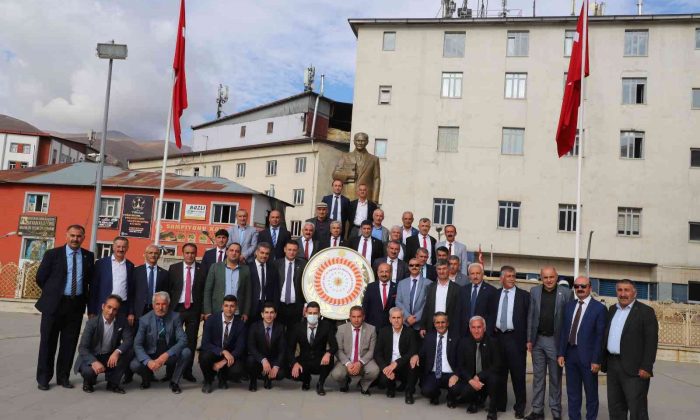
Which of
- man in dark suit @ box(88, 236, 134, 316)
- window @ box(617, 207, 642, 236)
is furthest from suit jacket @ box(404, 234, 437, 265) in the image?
window @ box(617, 207, 642, 236)

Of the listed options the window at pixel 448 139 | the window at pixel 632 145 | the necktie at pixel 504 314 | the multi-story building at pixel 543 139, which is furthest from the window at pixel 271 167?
the necktie at pixel 504 314

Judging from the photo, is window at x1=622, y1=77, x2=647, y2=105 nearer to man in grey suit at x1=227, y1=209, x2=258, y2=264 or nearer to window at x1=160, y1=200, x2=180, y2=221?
window at x1=160, y1=200, x2=180, y2=221

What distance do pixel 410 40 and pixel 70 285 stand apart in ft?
111

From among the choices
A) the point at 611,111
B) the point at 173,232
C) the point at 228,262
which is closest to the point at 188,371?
the point at 228,262

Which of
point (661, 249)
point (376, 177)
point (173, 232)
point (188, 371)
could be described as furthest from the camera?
point (173, 232)

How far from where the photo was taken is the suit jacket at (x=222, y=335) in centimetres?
837

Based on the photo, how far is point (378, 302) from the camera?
29.1ft

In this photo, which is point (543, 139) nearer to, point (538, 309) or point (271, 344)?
point (538, 309)

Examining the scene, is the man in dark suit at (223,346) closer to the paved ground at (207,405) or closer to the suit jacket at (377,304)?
the paved ground at (207,405)

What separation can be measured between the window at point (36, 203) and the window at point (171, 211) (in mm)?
8028

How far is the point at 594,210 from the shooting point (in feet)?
115

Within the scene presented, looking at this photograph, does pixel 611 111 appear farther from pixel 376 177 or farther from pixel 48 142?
pixel 48 142

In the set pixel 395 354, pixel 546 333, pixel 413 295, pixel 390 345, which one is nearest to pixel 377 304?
pixel 413 295

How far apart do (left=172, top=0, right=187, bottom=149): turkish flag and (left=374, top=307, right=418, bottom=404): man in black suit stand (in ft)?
38.8
